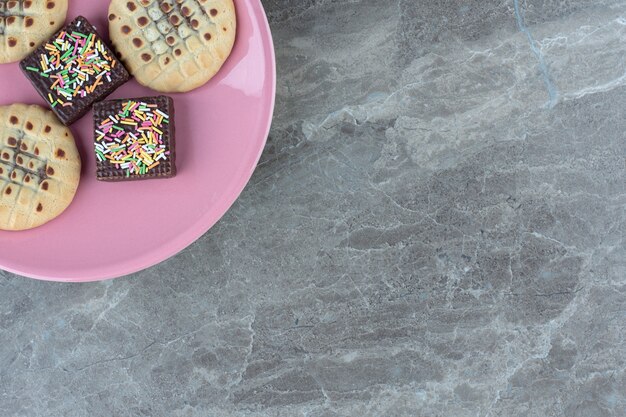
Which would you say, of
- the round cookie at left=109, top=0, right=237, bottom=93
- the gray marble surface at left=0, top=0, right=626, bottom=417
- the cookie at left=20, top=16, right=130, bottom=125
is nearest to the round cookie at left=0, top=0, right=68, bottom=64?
the cookie at left=20, top=16, right=130, bottom=125

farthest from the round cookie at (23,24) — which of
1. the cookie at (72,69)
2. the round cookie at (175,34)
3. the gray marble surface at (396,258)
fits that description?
the gray marble surface at (396,258)

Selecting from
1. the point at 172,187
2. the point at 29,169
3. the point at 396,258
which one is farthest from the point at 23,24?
the point at 396,258

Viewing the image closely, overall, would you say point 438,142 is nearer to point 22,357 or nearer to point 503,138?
point 503,138

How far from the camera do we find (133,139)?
4.22 ft

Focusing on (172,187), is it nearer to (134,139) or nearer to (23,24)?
(134,139)

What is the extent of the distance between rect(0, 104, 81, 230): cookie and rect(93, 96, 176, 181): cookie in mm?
85

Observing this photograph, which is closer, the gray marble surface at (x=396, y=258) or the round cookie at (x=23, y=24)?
the round cookie at (x=23, y=24)

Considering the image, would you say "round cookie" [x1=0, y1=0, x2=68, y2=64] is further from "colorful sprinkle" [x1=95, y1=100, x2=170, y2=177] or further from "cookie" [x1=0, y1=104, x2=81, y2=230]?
"colorful sprinkle" [x1=95, y1=100, x2=170, y2=177]

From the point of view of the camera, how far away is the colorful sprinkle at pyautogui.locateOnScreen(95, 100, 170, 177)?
1266 mm

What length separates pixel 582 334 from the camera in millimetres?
1564

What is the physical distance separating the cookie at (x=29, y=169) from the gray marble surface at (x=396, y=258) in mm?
357

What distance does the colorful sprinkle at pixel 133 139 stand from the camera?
1.27 meters

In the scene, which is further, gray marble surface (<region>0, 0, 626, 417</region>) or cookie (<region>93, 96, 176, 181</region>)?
gray marble surface (<region>0, 0, 626, 417</region>)

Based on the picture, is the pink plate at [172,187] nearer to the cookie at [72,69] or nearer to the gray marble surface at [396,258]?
the cookie at [72,69]
